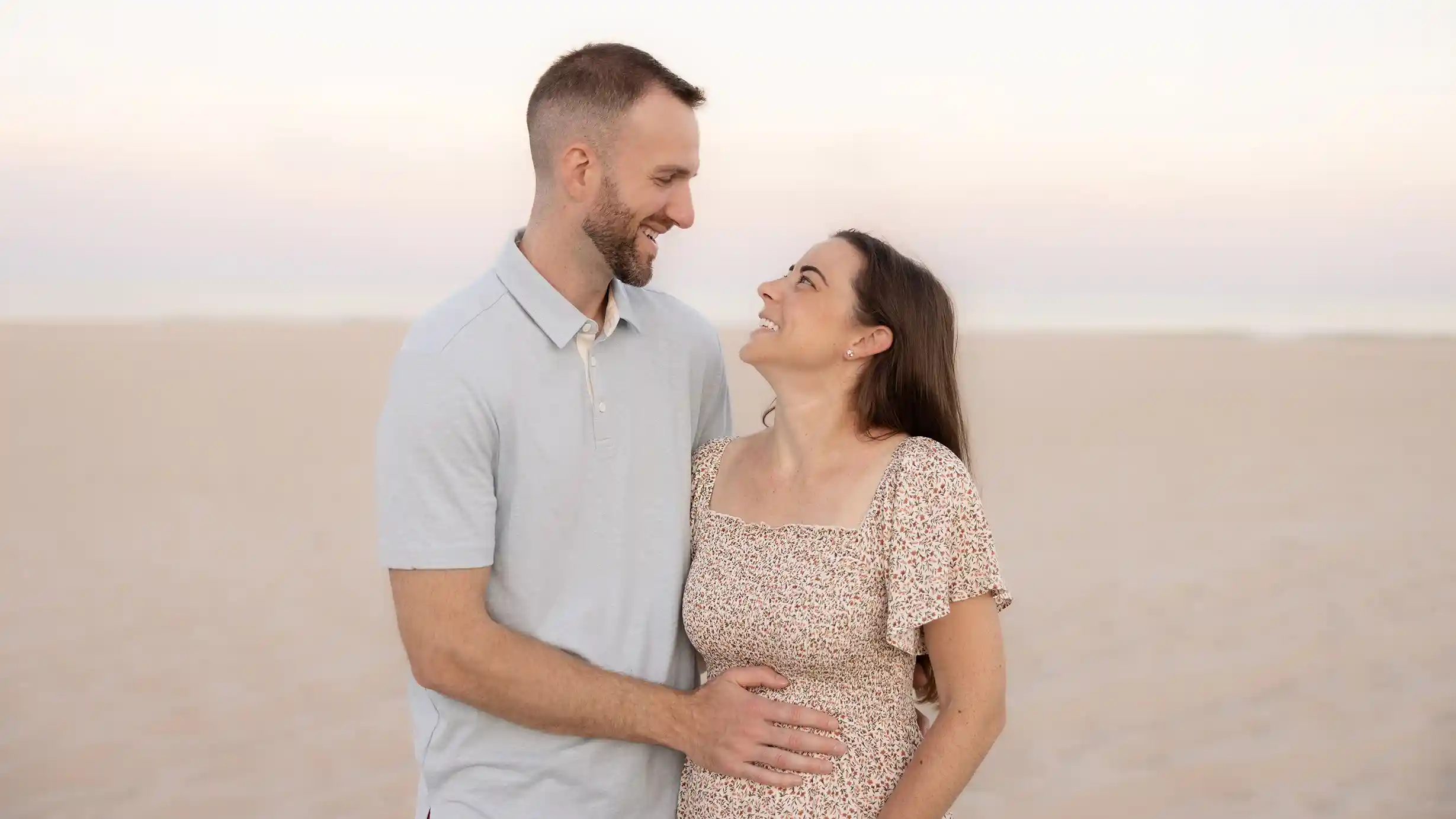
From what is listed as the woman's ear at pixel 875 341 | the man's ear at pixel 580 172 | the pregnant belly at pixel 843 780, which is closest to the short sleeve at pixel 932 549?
the pregnant belly at pixel 843 780

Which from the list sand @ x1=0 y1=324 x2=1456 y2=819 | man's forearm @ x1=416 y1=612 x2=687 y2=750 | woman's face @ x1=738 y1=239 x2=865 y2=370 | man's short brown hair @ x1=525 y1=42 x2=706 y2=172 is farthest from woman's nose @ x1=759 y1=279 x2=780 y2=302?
sand @ x1=0 y1=324 x2=1456 y2=819

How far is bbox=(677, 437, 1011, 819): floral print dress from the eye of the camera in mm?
2600

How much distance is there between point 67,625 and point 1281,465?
11.4 metres

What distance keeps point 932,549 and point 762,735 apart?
0.48 m

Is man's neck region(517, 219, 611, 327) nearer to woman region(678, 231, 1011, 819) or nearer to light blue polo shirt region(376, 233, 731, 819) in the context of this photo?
light blue polo shirt region(376, 233, 731, 819)

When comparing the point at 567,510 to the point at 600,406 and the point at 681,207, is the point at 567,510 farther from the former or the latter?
the point at 681,207

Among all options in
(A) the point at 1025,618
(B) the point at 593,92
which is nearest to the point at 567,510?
(B) the point at 593,92

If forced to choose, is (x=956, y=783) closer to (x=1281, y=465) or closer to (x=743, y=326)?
(x=1281, y=465)

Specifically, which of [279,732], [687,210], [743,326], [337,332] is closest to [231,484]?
[279,732]

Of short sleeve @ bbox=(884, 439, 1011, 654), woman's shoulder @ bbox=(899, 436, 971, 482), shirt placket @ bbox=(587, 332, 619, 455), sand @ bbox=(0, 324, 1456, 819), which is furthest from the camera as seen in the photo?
sand @ bbox=(0, 324, 1456, 819)

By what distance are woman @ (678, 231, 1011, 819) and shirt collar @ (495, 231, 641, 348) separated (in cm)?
37

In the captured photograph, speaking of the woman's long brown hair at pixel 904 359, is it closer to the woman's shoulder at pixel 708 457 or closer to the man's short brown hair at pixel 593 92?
the woman's shoulder at pixel 708 457

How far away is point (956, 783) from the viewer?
8.56 feet

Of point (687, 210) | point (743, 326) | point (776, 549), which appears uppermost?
point (687, 210)
